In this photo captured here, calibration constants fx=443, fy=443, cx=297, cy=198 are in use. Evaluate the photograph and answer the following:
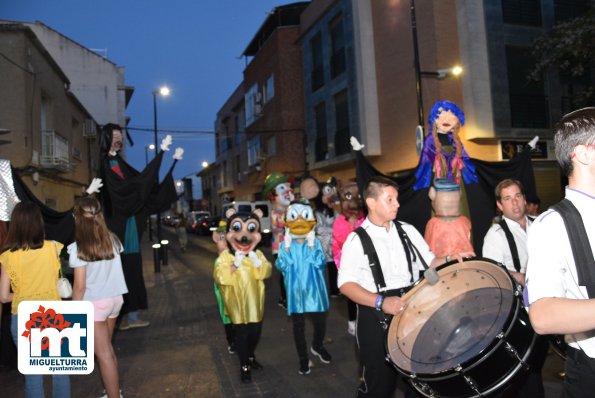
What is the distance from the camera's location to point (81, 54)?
87.1 feet

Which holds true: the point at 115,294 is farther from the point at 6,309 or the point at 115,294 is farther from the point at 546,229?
the point at 546,229

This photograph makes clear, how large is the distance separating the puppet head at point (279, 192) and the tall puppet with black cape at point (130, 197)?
171cm

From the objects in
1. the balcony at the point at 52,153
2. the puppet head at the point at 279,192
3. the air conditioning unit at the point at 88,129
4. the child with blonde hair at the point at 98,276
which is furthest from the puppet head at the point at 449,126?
the air conditioning unit at the point at 88,129

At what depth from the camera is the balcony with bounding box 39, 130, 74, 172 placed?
15.1m

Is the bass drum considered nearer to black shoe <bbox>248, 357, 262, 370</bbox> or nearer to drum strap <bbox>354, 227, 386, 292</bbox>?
drum strap <bbox>354, 227, 386, 292</bbox>

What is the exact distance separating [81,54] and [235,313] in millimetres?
26977

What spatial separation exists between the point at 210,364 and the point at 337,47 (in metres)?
17.8

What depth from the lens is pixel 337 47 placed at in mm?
20438

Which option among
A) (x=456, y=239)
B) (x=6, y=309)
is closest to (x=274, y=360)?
(x=456, y=239)

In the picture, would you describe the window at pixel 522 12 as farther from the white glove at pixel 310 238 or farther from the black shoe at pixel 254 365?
the black shoe at pixel 254 365

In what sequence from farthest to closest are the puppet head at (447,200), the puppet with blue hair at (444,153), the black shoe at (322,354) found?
the black shoe at (322,354) → the puppet with blue hair at (444,153) → the puppet head at (447,200)

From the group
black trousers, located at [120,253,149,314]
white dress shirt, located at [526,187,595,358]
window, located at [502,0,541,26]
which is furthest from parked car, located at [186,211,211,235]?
white dress shirt, located at [526,187,595,358]

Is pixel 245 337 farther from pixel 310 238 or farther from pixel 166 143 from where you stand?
pixel 166 143

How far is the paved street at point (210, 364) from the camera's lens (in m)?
4.54
